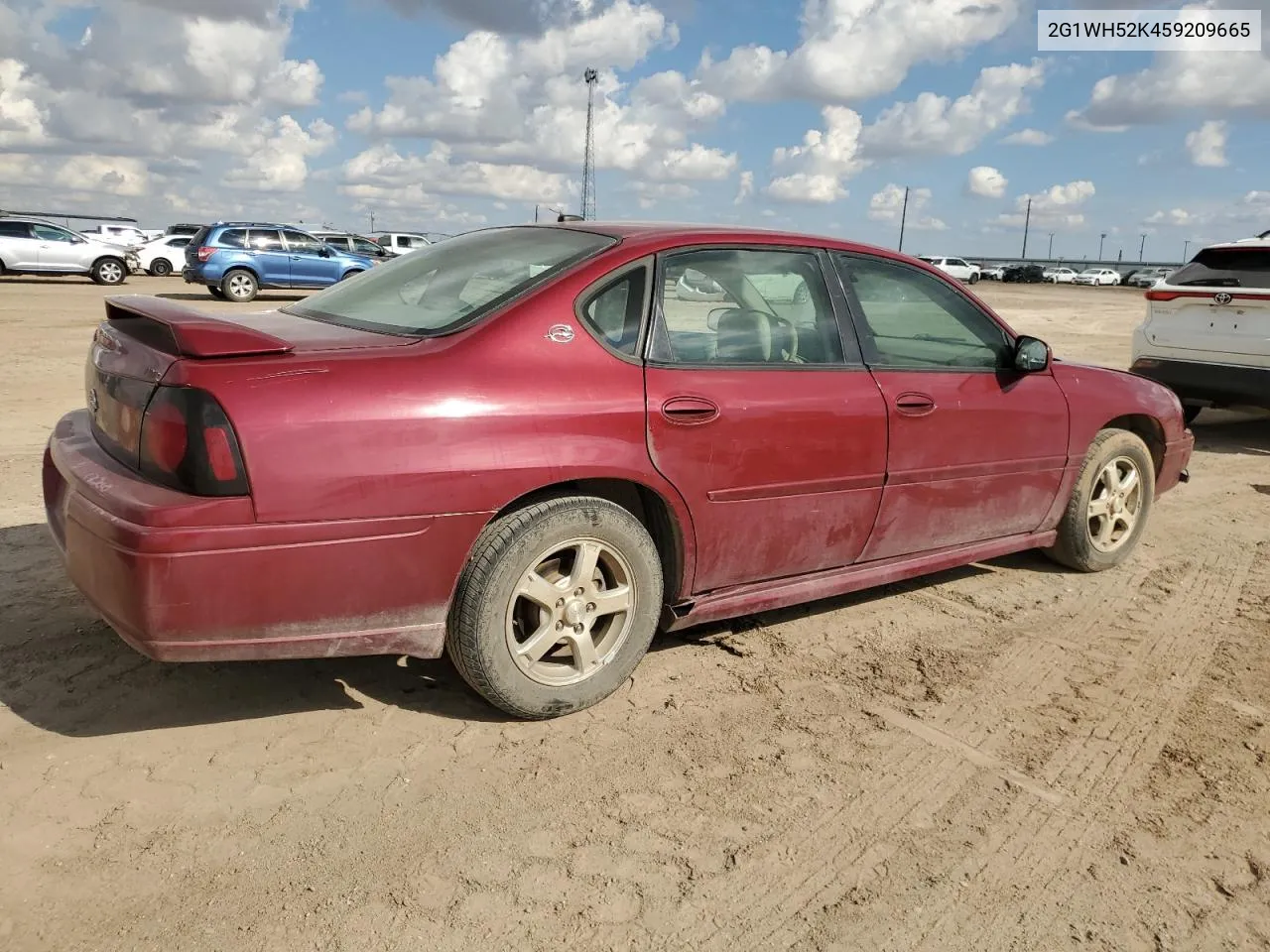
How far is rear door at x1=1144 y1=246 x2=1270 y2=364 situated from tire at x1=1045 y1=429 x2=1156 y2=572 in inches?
154

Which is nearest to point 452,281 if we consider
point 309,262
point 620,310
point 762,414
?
point 620,310

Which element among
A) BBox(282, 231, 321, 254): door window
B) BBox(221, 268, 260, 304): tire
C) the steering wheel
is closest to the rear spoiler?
the steering wheel

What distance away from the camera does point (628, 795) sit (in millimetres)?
2787

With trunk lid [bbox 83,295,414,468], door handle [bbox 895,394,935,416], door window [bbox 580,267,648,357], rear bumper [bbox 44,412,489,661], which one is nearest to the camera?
rear bumper [bbox 44,412,489,661]

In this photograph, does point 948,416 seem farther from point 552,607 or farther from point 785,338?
point 552,607

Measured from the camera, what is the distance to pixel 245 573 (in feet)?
8.50

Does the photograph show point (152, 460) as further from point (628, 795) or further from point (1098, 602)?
point (1098, 602)

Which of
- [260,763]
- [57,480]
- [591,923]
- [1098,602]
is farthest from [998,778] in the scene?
[57,480]

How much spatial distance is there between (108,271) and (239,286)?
19.1 ft

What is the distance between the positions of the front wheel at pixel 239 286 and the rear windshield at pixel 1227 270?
17.8 m

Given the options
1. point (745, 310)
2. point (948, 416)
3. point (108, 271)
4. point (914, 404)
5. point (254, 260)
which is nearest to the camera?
point (745, 310)

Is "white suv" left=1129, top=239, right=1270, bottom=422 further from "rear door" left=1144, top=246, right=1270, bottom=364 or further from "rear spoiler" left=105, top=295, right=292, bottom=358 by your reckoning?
"rear spoiler" left=105, top=295, right=292, bottom=358

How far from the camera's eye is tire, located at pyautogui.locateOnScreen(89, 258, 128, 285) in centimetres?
2384

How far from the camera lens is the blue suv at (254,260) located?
20391mm
